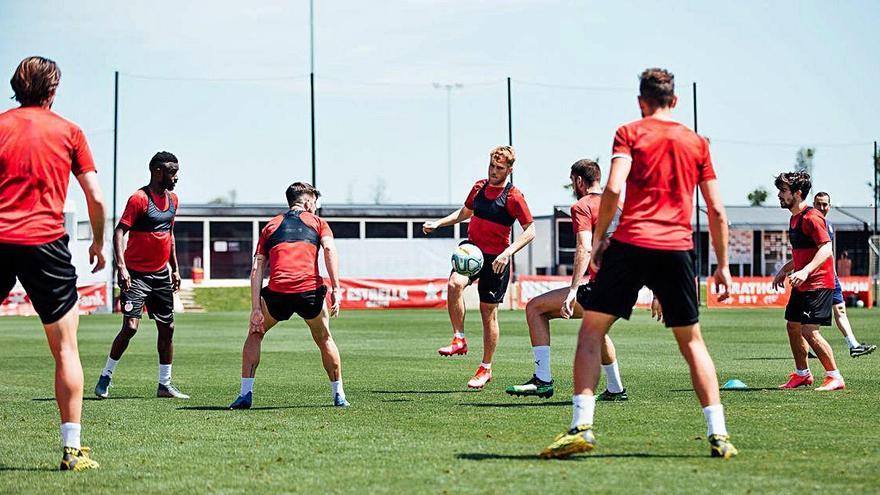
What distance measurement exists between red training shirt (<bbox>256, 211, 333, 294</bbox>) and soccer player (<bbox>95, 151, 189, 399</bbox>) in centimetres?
176

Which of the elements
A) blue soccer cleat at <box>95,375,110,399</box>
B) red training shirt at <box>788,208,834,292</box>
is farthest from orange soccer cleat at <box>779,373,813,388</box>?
blue soccer cleat at <box>95,375,110,399</box>

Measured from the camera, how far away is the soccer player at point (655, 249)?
741 cm

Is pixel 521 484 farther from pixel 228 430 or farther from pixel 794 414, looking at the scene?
pixel 794 414

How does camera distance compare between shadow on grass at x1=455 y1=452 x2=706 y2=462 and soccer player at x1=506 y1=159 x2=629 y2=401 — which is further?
soccer player at x1=506 y1=159 x2=629 y2=401

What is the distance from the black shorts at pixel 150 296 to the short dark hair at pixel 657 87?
21.0 ft

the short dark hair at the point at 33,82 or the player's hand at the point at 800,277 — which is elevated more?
the short dark hair at the point at 33,82

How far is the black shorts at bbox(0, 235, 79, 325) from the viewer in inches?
277

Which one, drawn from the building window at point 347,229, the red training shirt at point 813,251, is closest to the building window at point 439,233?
the building window at point 347,229

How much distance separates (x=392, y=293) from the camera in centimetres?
4353

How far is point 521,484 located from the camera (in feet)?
21.3

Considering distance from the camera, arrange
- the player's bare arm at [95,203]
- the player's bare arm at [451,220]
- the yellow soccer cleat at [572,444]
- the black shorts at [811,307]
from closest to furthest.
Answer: the player's bare arm at [95,203] → the yellow soccer cleat at [572,444] → the black shorts at [811,307] → the player's bare arm at [451,220]

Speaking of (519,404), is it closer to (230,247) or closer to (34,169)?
(34,169)

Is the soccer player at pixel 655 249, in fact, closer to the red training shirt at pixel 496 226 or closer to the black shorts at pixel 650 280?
the black shorts at pixel 650 280

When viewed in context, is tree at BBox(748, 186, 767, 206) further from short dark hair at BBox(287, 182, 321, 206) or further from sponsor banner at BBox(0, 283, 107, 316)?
short dark hair at BBox(287, 182, 321, 206)
